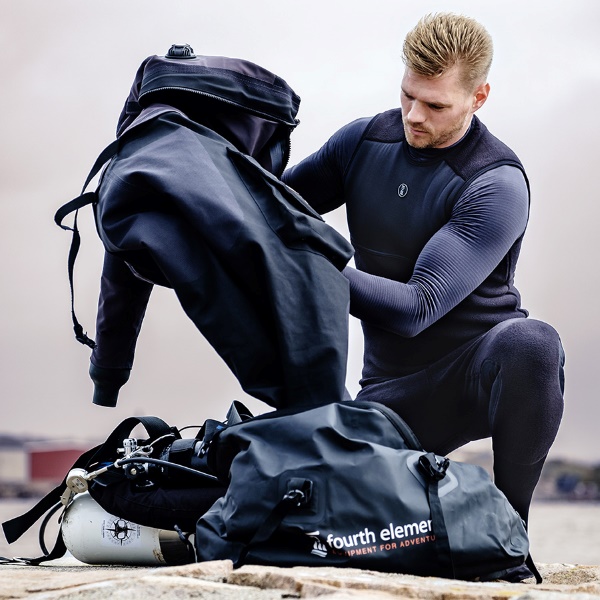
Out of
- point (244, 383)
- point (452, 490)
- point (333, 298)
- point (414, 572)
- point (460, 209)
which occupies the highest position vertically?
point (460, 209)

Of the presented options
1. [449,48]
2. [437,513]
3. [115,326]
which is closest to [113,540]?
[115,326]

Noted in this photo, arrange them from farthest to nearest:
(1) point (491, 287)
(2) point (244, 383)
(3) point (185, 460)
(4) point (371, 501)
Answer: (1) point (491, 287) → (3) point (185, 460) → (2) point (244, 383) → (4) point (371, 501)

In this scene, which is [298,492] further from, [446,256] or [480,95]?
[480,95]

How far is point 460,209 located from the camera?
8.61ft

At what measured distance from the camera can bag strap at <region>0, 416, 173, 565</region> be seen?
231 cm

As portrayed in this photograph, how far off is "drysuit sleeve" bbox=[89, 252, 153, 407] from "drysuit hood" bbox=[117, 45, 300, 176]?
0.41 metres

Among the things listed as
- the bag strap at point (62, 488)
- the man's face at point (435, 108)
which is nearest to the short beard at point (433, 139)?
the man's face at point (435, 108)

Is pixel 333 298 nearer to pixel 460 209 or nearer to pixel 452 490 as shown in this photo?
pixel 452 490

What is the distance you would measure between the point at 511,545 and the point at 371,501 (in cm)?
33

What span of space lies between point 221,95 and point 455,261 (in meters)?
0.73

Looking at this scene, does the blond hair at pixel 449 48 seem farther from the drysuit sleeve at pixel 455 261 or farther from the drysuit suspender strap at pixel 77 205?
the drysuit suspender strap at pixel 77 205

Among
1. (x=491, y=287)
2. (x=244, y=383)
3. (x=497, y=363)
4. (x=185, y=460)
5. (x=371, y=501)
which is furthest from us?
(x=491, y=287)

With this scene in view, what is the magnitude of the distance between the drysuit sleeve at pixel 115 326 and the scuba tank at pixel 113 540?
1.89 ft

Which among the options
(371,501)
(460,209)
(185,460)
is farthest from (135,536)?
(460,209)
